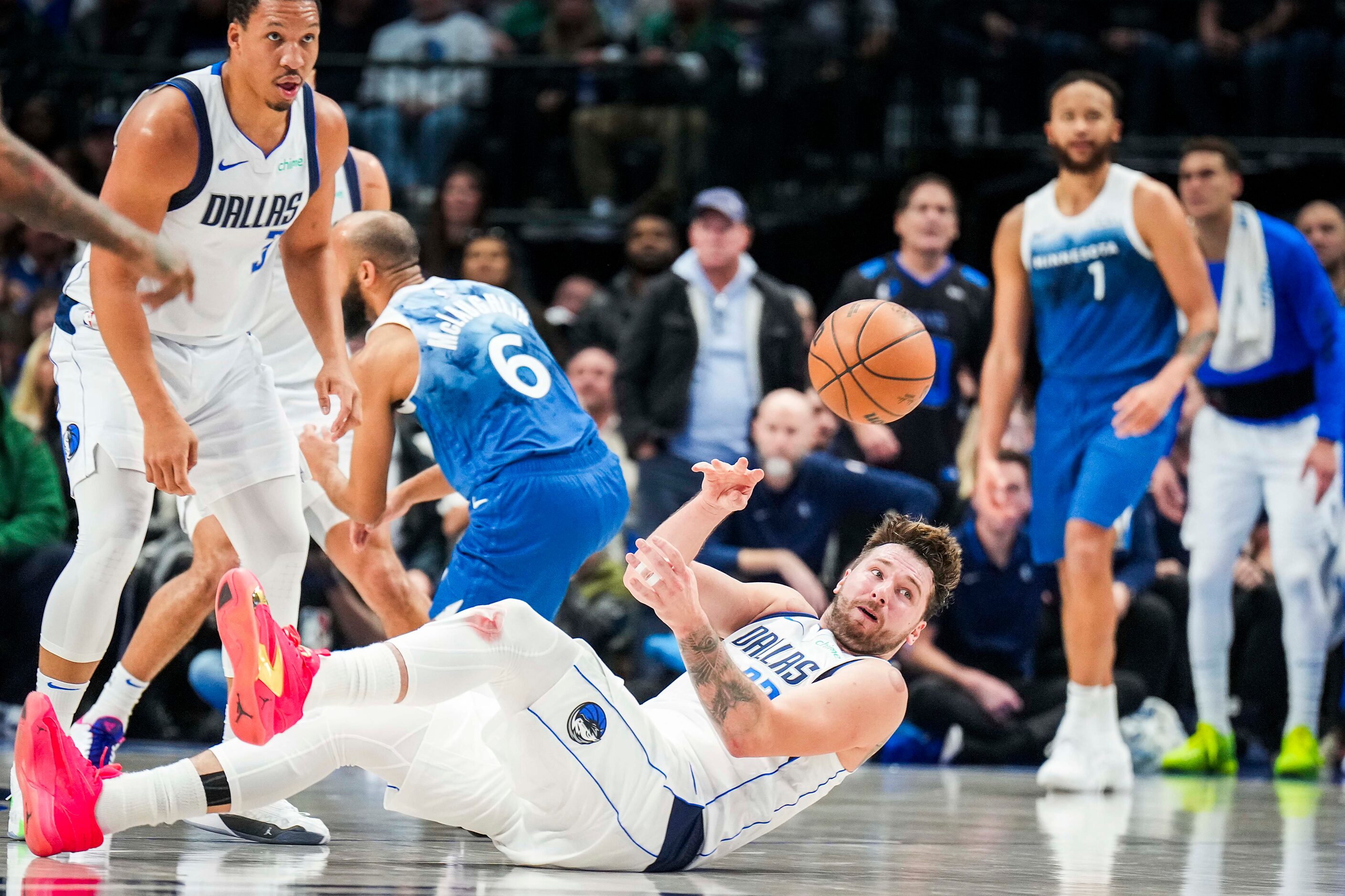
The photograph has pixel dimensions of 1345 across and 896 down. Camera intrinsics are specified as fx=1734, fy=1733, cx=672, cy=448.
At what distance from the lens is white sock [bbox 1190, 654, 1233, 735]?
304 inches

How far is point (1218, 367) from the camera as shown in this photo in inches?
311

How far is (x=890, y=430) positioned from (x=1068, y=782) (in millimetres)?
2358

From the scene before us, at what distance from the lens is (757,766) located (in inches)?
160

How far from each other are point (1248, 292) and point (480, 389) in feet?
14.1

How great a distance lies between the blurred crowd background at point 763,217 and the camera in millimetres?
7895

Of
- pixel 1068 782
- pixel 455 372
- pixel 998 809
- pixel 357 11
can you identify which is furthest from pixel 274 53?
pixel 357 11

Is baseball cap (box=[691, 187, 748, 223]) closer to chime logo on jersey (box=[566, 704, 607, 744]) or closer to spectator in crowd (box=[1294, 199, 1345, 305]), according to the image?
spectator in crowd (box=[1294, 199, 1345, 305])

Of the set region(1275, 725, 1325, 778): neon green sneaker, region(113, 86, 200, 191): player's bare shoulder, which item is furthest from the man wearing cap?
region(113, 86, 200, 191): player's bare shoulder

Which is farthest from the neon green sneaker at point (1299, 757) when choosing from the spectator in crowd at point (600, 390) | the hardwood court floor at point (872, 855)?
the spectator in crowd at point (600, 390)

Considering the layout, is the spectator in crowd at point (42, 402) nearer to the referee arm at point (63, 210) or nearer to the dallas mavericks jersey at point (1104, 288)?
the dallas mavericks jersey at point (1104, 288)

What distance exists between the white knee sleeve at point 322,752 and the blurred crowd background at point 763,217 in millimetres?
2260

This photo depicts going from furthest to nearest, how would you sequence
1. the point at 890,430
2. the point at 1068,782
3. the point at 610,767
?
the point at 890,430 → the point at 1068,782 → the point at 610,767

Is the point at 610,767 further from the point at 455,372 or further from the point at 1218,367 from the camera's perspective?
the point at 1218,367

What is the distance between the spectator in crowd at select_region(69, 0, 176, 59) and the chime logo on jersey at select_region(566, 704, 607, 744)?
9.13 m
